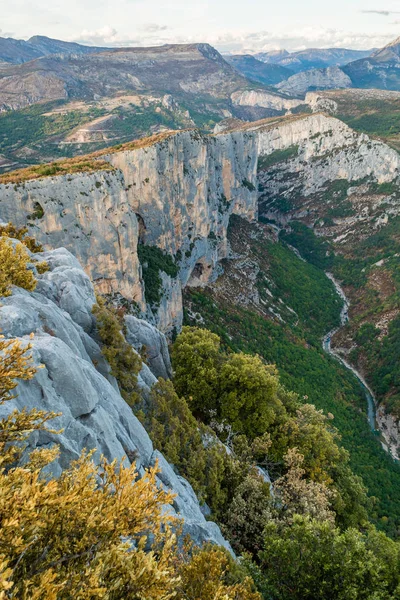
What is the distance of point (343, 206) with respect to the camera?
133 metres

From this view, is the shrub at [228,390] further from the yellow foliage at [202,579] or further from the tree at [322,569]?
the yellow foliage at [202,579]

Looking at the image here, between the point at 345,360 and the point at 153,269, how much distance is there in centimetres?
5320

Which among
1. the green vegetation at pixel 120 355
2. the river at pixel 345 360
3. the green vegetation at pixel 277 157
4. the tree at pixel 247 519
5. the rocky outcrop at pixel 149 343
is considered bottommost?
the river at pixel 345 360

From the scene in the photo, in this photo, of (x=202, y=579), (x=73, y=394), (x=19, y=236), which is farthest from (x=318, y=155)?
(x=202, y=579)

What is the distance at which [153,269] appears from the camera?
55062mm

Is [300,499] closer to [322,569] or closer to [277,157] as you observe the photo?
[322,569]

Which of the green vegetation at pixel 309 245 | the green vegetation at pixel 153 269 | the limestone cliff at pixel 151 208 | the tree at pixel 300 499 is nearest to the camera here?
the tree at pixel 300 499

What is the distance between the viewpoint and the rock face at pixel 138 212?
37562mm

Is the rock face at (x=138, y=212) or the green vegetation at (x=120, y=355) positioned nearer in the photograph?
the green vegetation at (x=120, y=355)

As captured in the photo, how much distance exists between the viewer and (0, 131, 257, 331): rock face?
37562 millimetres

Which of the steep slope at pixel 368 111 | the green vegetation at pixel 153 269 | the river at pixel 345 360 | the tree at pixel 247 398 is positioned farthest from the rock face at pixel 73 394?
the steep slope at pixel 368 111

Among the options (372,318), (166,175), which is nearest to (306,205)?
(372,318)

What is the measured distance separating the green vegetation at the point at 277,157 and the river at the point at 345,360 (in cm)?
7022

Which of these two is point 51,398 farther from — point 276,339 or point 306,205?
point 306,205
